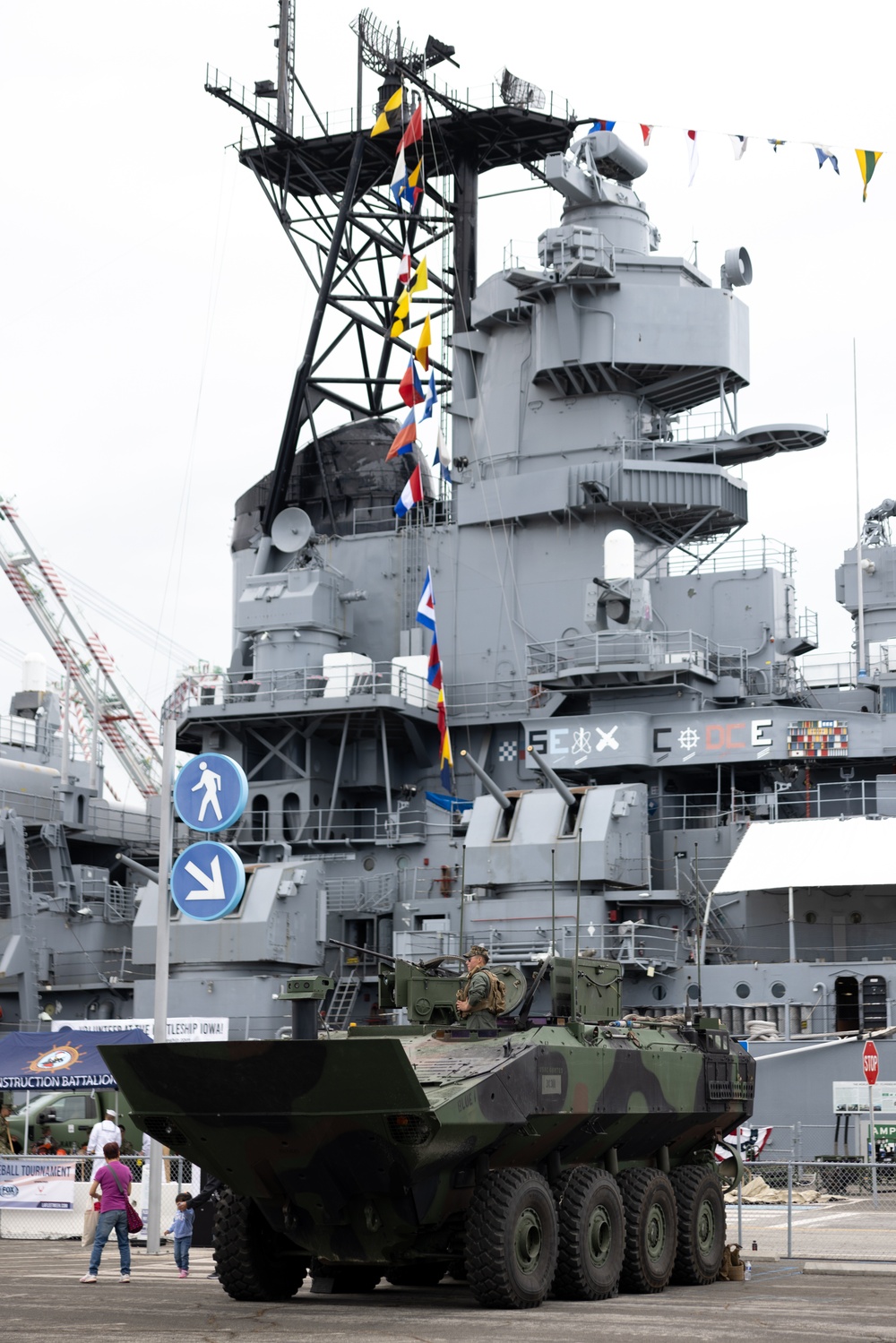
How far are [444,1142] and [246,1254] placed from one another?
2.00 m

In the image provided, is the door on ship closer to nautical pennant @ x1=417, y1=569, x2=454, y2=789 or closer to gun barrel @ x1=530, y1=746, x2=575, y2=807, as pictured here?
gun barrel @ x1=530, y1=746, x2=575, y2=807

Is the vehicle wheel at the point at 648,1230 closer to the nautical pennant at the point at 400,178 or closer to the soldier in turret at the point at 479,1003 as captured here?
the soldier in turret at the point at 479,1003

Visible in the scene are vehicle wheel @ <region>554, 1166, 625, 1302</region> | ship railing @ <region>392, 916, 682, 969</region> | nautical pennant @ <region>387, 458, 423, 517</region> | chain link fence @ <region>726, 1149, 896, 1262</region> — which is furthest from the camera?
nautical pennant @ <region>387, 458, 423, 517</region>

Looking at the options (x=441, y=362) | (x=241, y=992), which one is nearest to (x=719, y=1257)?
(x=241, y=992)

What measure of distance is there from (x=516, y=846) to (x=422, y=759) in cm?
460

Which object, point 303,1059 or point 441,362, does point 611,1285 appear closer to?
point 303,1059

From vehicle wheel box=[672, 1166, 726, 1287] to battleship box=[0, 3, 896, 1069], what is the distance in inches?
407

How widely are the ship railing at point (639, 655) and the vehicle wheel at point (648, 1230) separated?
50.3ft

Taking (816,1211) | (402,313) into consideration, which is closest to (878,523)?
(402,313)

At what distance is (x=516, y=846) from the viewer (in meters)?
27.3

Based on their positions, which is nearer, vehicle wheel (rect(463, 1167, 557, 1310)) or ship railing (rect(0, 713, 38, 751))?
vehicle wheel (rect(463, 1167, 557, 1310))

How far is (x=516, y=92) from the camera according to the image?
37.2 metres

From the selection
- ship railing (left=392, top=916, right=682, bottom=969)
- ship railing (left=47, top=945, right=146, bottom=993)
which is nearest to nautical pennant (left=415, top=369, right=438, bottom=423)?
ship railing (left=392, top=916, right=682, bottom=969)

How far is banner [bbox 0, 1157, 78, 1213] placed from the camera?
19.6 meters
